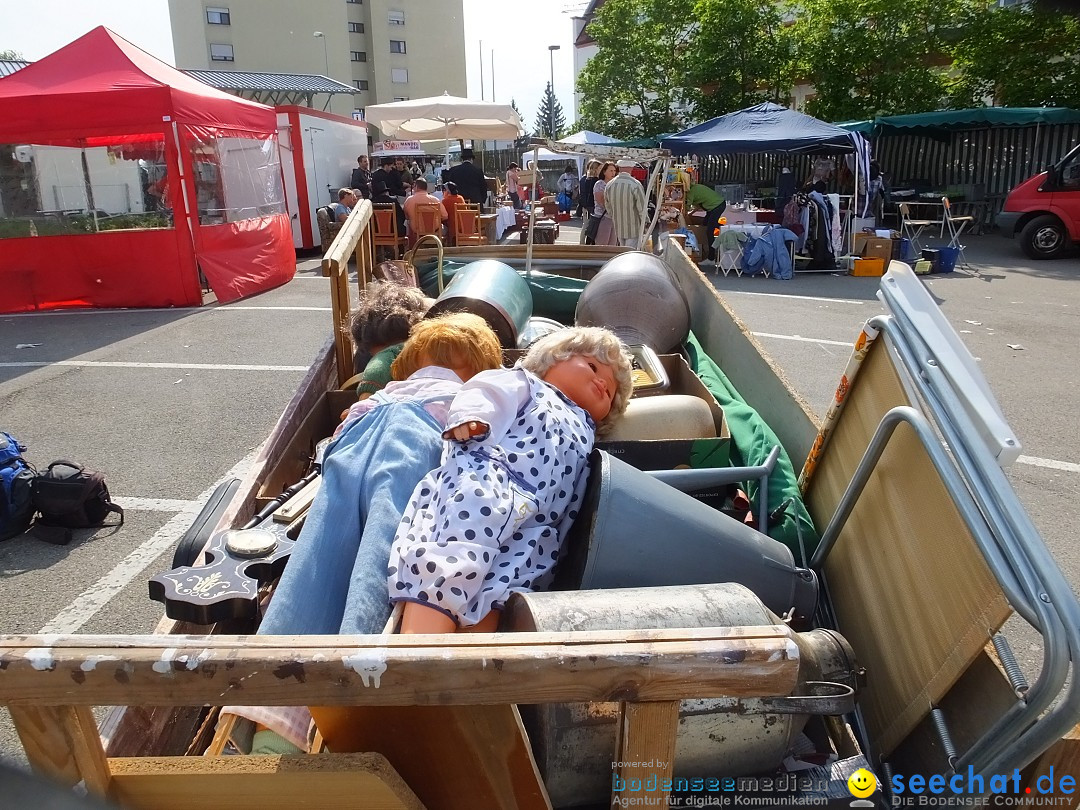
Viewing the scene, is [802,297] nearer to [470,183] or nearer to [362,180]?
[470,183]

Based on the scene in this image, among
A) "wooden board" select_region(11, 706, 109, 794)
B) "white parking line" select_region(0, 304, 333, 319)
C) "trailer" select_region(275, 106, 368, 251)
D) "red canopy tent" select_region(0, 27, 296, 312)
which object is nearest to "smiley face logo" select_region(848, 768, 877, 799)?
"wooden board" select_region(11, 706, 109, 794)

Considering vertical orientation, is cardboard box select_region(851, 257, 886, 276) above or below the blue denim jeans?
below

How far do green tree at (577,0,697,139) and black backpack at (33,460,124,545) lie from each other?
90.0 feet

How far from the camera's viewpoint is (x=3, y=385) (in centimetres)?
688

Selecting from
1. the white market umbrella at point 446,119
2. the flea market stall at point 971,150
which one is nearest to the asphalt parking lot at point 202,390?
the white market umbrella at point 446,119

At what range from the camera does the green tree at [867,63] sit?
822 inches

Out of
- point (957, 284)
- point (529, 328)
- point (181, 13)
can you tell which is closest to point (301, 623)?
point (529, 328)

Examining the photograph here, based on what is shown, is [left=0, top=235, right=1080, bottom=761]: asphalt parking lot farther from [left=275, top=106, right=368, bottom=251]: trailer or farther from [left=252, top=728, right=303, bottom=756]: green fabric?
[left=275, top=106, right=368, bottom=251]: trailer

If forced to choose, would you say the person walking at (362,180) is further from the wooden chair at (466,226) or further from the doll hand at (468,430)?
the doll hand at (468,430)

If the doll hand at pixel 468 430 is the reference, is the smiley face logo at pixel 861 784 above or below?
below

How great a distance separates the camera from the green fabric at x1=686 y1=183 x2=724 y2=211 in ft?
45.8

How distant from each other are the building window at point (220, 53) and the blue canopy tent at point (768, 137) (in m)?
43.3

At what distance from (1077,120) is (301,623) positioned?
803 inches

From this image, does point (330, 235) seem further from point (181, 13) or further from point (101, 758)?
point (181, 13)
